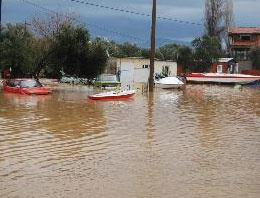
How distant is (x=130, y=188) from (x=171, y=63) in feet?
206

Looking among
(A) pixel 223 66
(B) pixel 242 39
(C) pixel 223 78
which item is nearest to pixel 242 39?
(B) pixel 242 39

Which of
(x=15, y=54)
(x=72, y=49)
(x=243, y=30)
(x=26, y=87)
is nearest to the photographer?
(x=26, y=87)

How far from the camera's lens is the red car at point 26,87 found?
3581 cm

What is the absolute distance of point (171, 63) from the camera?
2842 inches

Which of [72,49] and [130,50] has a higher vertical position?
[130,50]

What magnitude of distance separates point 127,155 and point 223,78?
2063 inches

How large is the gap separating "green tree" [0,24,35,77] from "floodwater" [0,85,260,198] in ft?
61.1

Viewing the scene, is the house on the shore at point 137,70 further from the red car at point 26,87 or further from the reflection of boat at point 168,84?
the red car at point 26,87

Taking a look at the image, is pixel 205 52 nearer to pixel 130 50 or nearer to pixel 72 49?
pixel 130 50

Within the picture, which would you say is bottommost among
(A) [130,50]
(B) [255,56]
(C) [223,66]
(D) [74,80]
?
(D) [74,80]

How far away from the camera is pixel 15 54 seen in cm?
4234

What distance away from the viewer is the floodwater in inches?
389

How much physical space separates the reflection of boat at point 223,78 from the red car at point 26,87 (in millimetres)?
31465

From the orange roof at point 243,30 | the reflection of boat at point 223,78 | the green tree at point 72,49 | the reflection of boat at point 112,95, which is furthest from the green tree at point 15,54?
the orange roof at point 243,30
